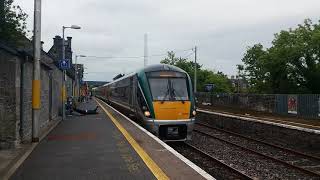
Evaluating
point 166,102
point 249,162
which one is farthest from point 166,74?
point 249,162

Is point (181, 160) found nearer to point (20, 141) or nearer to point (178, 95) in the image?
point (20, 141)

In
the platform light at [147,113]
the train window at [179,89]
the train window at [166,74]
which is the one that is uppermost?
the train window at [166,74]

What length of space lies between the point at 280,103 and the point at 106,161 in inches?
1254

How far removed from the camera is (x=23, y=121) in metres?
13.9

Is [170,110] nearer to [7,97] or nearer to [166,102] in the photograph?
[166,102]

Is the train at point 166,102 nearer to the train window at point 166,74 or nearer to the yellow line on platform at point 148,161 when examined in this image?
the train window at point 166,74

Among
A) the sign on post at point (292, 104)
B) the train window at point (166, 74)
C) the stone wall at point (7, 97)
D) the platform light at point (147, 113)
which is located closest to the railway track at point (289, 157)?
the train window at point (166, 74)

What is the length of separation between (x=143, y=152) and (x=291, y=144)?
29.2 ft

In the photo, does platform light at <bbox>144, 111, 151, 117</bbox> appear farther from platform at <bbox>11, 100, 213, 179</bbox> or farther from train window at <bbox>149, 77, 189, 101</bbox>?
platform at <bbox>11, 100, 213, 179</bbox>

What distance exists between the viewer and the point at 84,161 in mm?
10930

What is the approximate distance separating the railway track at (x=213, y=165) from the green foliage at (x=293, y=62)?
40764 millimetres

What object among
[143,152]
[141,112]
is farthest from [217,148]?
[143,152]

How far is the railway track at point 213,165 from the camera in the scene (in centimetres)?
1232

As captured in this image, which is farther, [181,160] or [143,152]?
[143,152]
